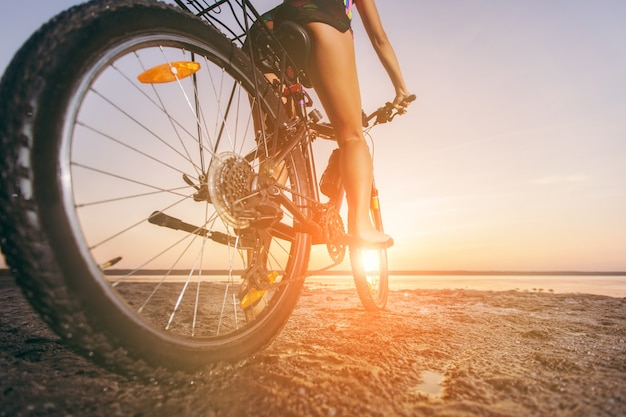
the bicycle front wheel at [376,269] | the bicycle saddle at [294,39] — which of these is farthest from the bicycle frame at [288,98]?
the bicycle front wheel at [376,269]

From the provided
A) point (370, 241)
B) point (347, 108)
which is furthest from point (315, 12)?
point (370, 241)

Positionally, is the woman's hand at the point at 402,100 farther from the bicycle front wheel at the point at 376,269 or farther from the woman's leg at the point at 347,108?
the bicycle front wheel at the point at 376,269

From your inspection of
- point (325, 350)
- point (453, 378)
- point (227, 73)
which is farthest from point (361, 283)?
point (227, 73)

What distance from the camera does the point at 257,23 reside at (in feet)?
5.39

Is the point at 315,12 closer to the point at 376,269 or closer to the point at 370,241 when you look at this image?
the point at 370,241

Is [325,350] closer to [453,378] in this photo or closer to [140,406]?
[453,378]

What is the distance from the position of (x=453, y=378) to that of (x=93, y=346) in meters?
1.12

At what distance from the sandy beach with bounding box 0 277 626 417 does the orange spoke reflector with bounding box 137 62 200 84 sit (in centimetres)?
111

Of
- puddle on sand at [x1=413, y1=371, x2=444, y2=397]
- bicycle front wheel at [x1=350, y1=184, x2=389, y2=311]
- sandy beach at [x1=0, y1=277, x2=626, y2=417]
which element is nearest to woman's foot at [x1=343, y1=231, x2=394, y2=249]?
sandy beach at [x1=0, y1=277, x2=626, y2=417]

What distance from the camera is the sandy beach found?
0.85 m

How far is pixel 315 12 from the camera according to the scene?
162 cm

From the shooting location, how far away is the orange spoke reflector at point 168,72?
4.25 feet

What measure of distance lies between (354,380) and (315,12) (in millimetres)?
1682

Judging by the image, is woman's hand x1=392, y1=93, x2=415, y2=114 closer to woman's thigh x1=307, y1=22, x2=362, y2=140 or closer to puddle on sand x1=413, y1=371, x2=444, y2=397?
woman's thigh x1=307, y1=22, x2=362, y2=140
